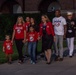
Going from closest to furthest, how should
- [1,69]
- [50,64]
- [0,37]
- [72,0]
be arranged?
[1,69] < [50,64] < [0,37] < [72,0]

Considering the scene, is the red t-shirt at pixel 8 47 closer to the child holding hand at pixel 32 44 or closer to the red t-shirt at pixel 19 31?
the red t-shirt at pixel 19 31

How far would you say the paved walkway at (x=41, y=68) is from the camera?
559 inches

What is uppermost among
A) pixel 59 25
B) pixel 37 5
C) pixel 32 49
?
pixel 59 25

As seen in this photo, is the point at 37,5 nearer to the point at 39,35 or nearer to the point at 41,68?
the point at 39,35

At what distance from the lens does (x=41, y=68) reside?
15.1m

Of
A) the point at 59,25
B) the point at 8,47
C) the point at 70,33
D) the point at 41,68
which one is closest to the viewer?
the point at 41,68

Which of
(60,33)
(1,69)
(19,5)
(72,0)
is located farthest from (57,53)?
(19,5)

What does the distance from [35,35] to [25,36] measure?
409 millimetres

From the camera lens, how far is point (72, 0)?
1523 inches

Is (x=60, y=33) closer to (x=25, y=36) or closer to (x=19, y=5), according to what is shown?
(x=25, y=36)

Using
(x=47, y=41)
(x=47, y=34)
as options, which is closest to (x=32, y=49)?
(x=47, y=41)

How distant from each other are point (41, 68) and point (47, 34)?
5.78ft

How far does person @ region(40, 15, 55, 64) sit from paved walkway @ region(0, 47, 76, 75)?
1.53ft

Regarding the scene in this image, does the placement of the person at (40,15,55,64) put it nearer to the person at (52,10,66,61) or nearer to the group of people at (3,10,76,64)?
the group of people at (3,10,76,64)
